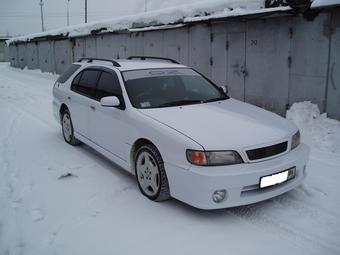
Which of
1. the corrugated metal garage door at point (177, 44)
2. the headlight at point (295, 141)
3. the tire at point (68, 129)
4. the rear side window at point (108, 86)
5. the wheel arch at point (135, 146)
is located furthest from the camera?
the corrugated metal garage door at point (177, 44)

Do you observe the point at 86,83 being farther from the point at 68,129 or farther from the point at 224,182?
the point at 224,182

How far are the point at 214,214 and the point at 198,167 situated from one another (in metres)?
0.67

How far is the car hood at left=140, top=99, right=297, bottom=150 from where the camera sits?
3731 mm

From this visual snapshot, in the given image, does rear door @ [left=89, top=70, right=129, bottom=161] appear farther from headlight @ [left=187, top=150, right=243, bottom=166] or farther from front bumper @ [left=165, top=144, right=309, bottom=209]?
headlight @ [left=187, top=150, right=243, bottom=166]

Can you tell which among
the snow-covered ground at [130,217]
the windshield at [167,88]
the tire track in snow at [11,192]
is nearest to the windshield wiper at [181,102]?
the windshield at [167,88]

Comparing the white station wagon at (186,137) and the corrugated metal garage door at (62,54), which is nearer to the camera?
the white station wagon at (186,137)

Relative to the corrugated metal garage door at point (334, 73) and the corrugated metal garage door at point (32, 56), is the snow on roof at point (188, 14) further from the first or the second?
the corrugated metal garage door at point (32, 56)

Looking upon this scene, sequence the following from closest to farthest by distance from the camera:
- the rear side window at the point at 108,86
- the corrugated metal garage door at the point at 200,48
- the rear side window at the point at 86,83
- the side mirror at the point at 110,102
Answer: the side mirror at the point at 110,102 → the rear side window at the point at 108,86 → the rear side window at the point at 86,83 → the corrugated metal garage door at the point at 200,48

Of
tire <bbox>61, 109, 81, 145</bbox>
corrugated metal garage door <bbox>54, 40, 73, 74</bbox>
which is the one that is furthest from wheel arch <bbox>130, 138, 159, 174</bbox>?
corrugated metal garage door <bbox>54, 40, 73, 74</bbox>

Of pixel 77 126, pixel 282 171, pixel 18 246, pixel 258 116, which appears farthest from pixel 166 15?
pixel 18 246

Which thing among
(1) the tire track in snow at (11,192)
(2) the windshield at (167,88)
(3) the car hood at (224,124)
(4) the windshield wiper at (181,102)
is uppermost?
(2) the windshield at (167,88)

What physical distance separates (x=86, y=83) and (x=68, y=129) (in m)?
1.09

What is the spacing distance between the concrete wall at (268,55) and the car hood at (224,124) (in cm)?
351

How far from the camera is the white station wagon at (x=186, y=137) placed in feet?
11.9
